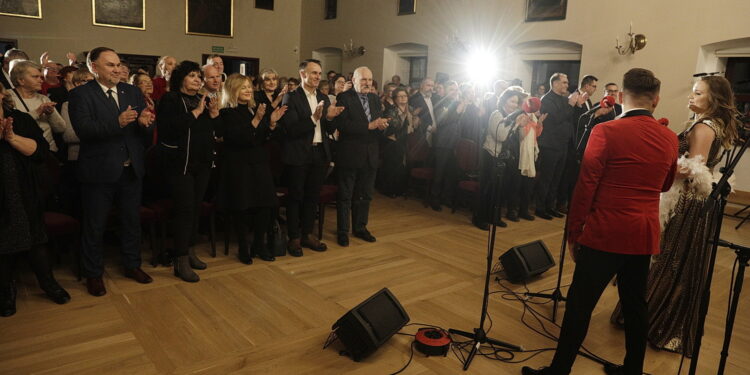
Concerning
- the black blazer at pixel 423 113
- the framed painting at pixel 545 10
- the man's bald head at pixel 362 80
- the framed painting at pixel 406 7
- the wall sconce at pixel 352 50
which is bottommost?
the black blazer at pixel 423 113

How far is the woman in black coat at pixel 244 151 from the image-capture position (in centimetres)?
383

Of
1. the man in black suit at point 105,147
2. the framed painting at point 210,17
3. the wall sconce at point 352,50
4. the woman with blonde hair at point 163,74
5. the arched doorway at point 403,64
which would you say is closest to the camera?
the man in black suit at point 105,147

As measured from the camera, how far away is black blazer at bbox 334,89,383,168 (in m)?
4.54

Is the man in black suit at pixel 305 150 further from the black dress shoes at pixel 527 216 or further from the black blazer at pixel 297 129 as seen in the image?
the black dress shoes at pixel 527 216

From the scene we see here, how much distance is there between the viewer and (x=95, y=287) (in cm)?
343

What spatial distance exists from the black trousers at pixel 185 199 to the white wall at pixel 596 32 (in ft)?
20.8

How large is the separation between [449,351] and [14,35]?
11557mm

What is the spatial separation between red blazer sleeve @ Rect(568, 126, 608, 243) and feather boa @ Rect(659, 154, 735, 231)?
0.98 meters

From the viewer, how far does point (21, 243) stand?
3.07 meters

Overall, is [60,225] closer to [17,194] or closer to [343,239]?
[17,194]

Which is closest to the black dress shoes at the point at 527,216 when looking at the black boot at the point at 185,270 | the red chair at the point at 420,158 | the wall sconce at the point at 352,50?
the red chair at the point at 420,158

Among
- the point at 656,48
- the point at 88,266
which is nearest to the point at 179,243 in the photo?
the point at 88,266

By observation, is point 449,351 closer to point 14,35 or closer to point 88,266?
point 88,266

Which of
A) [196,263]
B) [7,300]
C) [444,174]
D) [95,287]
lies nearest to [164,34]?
[444,174]
